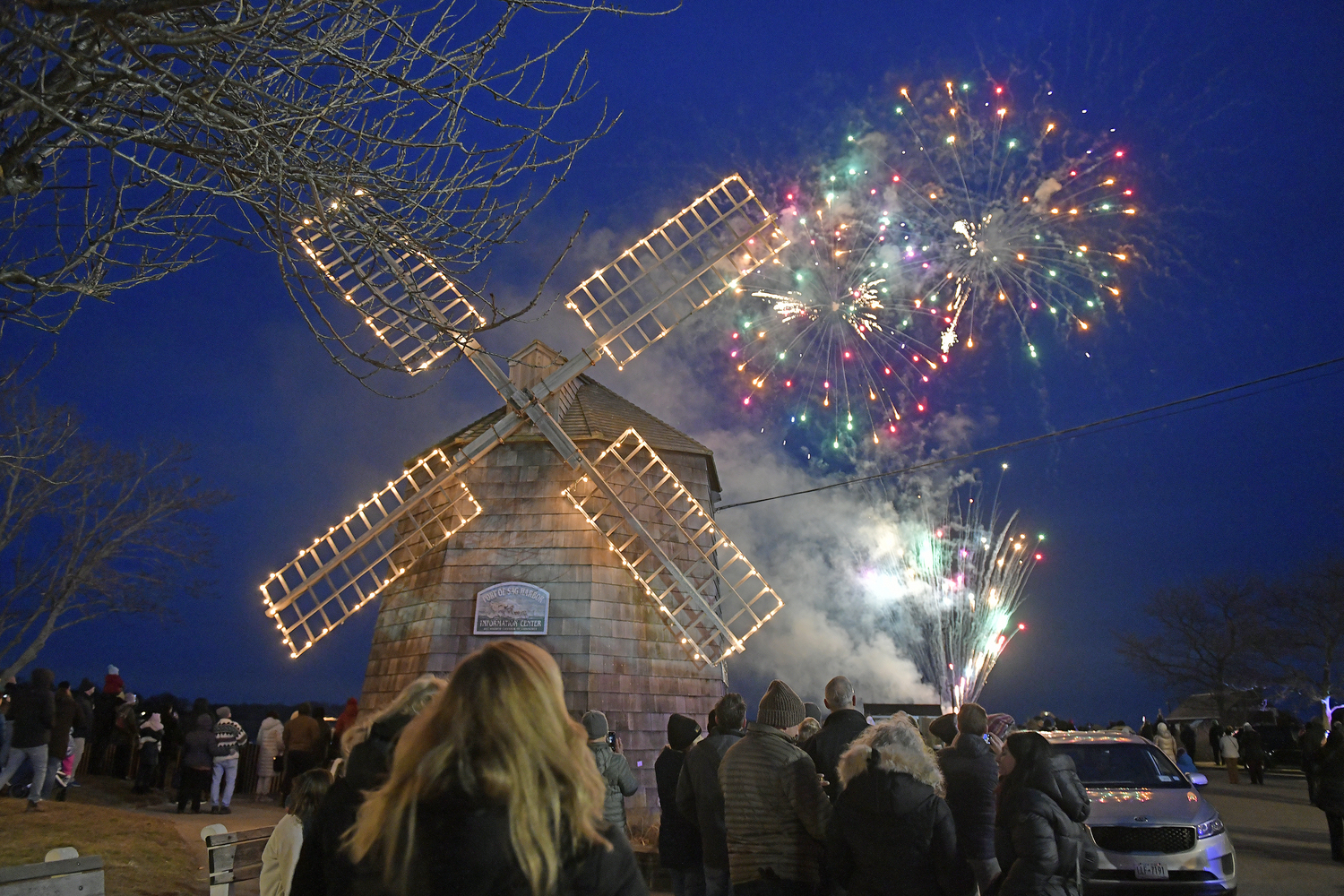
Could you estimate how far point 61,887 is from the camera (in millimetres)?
4660

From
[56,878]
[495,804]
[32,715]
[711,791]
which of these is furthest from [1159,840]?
[32,715]

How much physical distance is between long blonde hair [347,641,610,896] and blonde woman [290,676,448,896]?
14.7 inches

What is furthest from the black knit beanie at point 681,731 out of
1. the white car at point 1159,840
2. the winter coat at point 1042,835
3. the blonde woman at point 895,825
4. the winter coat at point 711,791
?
the white car at point 1159,840

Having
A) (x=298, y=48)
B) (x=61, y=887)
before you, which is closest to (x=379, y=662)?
(x=61, y=887)

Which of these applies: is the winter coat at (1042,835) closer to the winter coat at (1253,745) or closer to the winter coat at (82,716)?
the winter coat at (82,716)

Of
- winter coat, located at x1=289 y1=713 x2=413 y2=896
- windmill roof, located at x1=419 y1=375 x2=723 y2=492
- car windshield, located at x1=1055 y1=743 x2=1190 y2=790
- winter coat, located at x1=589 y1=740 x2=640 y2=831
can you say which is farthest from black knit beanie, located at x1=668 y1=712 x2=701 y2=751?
windmill roof, located at x1=419 y1=375 x2=723 y2=492

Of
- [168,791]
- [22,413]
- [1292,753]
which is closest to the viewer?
[168,791]

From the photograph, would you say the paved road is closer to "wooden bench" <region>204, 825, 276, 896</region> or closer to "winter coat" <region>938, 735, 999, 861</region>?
"winter coat" <region>938, 735, 999, 861</region>

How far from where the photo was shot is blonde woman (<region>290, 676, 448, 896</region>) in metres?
2.49

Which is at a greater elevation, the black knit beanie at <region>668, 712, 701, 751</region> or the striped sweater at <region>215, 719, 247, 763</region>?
the black knit beanie at <region>668, 712, 701, 751</region>

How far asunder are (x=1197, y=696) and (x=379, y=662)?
4579 cm

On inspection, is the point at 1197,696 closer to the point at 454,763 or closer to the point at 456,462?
the point at 456,462

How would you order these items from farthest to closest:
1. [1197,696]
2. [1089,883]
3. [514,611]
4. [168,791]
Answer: [1197,696], [168,791], [514,611], [1089,883]

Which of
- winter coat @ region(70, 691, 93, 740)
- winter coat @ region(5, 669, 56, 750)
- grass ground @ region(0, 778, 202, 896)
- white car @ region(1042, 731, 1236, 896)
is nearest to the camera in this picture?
white car @ region(1042, 731, 1236, 896)
